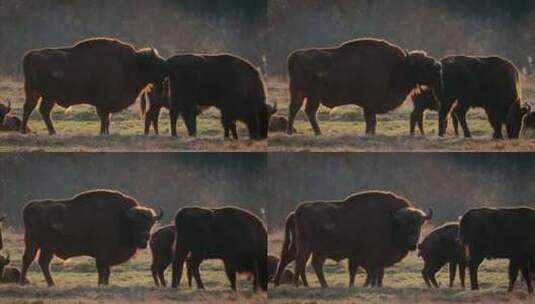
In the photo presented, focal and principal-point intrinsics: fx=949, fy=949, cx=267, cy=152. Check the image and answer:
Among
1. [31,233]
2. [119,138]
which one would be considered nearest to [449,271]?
[119,138]

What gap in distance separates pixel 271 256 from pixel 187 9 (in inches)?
60.6

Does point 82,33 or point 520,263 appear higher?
point 82,33

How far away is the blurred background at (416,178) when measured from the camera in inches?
219

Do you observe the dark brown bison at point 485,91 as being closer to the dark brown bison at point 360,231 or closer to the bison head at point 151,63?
the dark brown bison at point 360,231

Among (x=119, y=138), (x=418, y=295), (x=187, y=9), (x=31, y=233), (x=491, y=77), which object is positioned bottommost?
(x=418, y=295)

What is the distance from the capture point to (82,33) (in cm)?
563

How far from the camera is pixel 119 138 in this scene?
5.61m

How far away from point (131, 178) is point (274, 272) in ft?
3.29

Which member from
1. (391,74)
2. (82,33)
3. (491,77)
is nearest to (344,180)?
(391,74)

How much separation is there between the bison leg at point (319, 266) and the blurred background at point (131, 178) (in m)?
0.56

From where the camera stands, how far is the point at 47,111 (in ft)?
18.5

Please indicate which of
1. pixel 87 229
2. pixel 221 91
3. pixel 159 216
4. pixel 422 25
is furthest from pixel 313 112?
pixel 87 229

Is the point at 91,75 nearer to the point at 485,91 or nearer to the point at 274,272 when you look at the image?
the point at 274,272

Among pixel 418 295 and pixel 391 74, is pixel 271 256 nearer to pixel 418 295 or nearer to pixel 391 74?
pixel 418 295
